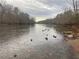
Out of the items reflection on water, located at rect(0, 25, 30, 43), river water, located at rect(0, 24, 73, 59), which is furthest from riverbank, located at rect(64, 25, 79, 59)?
reflection on water, located at rect(0, 25, 30, 43)

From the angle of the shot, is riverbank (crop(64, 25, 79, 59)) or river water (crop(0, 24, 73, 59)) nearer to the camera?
river water (crop(0, 24, 73, 59))

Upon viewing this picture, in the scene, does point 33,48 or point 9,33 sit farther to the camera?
point 9,33

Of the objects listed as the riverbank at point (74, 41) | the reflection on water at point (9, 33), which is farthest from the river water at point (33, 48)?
the riverbank at point (74, 41)

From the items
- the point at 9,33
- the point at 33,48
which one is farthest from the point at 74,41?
the point at 9,33

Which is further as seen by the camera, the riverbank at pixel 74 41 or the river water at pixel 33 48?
the riverbank at pixel 74 41

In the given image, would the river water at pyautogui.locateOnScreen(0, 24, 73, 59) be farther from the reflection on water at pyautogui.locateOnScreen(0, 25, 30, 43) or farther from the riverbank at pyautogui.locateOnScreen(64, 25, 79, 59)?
the riverbank at pyautogui.locateOnScreen(64, 25, 79, 59)

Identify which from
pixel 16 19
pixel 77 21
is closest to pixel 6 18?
pixel 16 19

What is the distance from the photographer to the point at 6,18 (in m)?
132

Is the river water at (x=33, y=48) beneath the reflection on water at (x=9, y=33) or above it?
beneath

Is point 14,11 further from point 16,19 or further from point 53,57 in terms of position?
point 53,57

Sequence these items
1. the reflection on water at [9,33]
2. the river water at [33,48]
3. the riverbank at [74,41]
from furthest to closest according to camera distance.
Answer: the reflection on water at [9,33]
the riverbank at [74,41]
the river water at [33,48]

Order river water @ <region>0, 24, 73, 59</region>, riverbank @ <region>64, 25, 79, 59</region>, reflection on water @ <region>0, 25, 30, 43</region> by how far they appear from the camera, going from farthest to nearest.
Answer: reflection on water @ <region>0, 25, 30, 43</region>, riverbank @ <region>64, 25, 79, 59</region>, river water @ <region>0, 24, 73, 59</region>

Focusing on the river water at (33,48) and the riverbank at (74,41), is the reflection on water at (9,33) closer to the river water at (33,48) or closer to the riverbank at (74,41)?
the river water at (33,48)

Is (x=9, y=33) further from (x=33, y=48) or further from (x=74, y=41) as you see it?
(x=33, y=48)
